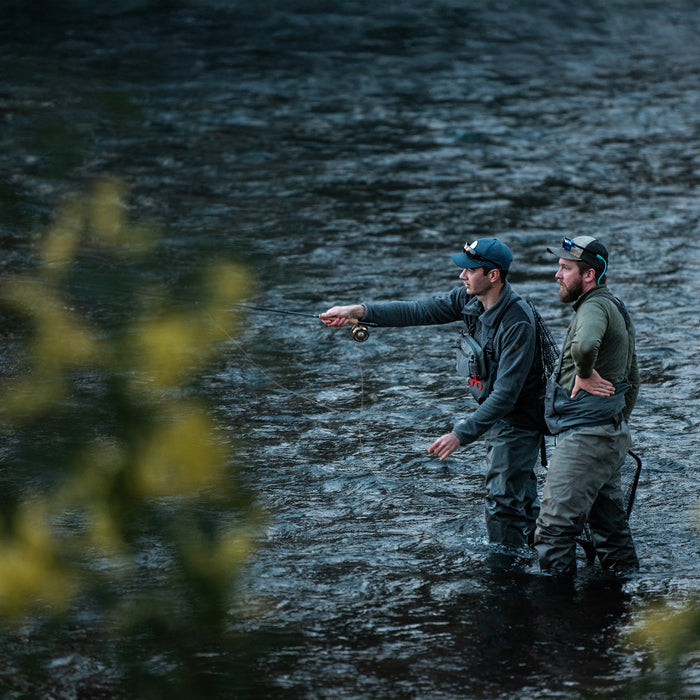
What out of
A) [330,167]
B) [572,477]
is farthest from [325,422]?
[330,167]

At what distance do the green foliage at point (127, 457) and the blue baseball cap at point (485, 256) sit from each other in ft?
12.1

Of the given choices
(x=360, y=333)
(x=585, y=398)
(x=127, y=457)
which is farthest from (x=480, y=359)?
(x=127, y=457)

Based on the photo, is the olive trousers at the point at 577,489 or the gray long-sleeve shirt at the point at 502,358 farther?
the gray long-sleeve shirt at the point at 502,358

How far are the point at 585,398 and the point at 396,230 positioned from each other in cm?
919

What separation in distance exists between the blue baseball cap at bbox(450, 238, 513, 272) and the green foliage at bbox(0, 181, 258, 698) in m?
3.70

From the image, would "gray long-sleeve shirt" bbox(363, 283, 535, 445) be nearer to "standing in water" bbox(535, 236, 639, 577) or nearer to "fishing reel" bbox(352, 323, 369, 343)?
"standing in water" bbox(535, 236, 639, 577)

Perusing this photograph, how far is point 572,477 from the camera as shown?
18.2ft

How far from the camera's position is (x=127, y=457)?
2.02m

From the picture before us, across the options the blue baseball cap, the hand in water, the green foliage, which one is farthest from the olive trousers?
the green foliage

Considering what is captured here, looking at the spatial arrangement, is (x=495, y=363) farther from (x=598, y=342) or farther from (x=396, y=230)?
(x=396, y=230)

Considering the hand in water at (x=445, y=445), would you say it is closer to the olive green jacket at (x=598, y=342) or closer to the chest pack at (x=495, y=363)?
the chest pack at (x=495, y=363)

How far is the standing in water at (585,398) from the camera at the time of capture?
547 cm

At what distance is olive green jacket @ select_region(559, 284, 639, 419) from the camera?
210 inches

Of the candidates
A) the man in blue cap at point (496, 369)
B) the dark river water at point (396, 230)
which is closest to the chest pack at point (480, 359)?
the man in blue cap at point (496, 369)
